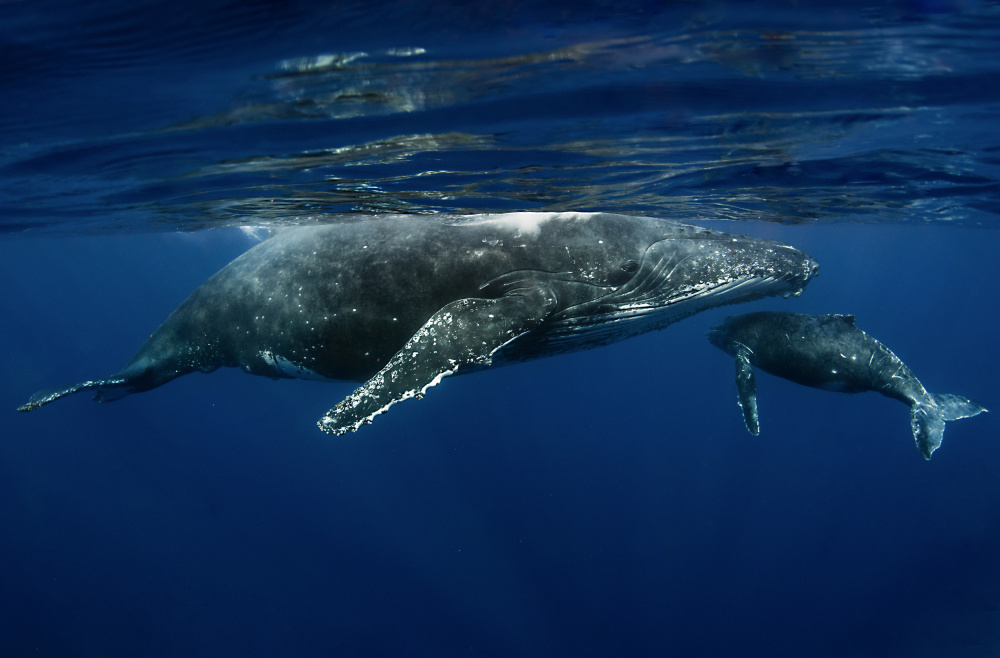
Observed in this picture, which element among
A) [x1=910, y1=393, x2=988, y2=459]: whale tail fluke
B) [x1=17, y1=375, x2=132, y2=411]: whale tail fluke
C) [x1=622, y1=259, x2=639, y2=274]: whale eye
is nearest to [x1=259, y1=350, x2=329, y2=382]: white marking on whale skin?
[x1=17, y1=375, x2=132, y2=411]: whale tail fluke

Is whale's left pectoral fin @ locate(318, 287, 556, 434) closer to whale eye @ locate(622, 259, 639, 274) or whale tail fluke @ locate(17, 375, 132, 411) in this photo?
whale eye @ locate(622, 259, 639, 274)

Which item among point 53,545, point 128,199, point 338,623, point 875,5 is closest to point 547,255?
point 875,5

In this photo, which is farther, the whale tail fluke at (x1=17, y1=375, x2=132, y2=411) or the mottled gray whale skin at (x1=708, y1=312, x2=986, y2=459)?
the mottled gray whale skin at (x1=708, y1=312, x2=986, y2=459)

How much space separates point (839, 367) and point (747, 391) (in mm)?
1570

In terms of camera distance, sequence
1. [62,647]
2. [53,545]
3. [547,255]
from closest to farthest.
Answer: [547,255]
[62,647]
[53,545]

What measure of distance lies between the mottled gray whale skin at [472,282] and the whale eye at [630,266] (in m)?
0.01

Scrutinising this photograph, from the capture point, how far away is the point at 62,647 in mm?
21141

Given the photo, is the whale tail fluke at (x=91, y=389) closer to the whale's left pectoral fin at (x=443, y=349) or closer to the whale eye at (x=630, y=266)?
the whale's left pectoral fin at (x=443, y=349)

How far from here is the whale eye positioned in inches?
265

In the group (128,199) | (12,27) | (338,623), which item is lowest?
(338,623)

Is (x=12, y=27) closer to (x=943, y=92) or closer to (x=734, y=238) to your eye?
(x=734, y=238)

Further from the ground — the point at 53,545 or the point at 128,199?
the point at 128,199

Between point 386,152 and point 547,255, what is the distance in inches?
181

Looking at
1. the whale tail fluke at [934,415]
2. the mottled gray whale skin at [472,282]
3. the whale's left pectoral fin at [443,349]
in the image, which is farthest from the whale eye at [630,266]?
the whale tail fluke at [934,415]
